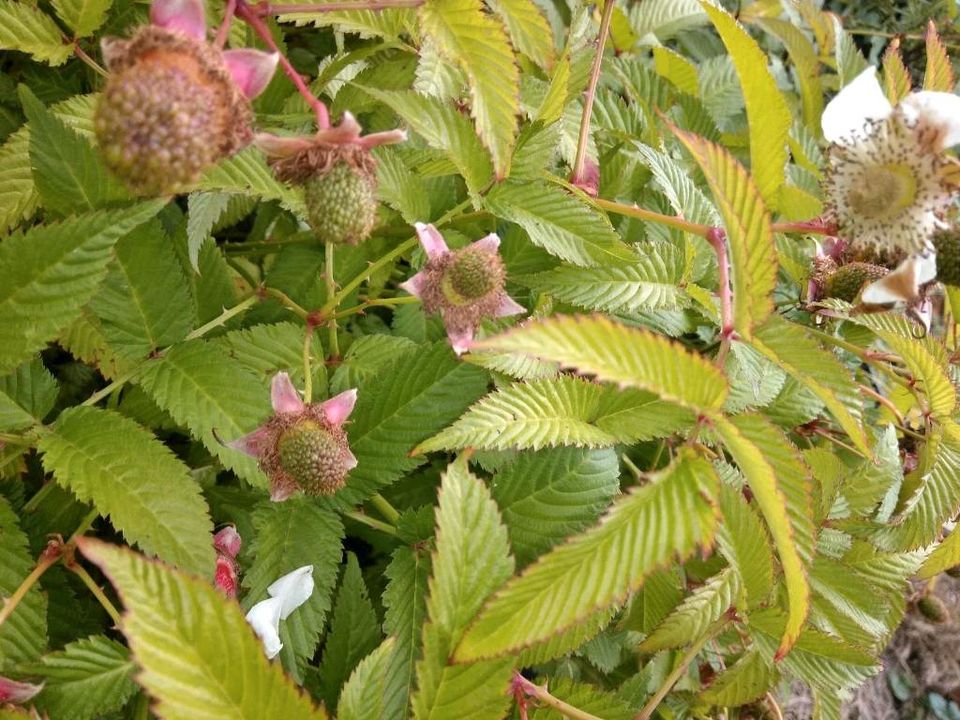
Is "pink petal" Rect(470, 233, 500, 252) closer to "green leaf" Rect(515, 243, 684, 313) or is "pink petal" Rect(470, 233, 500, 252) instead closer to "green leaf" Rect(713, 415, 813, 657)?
"green leaf" Rect(515, 243, 684, 313)

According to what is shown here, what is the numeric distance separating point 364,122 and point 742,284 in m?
0.72

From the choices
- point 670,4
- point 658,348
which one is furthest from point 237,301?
point 670,4

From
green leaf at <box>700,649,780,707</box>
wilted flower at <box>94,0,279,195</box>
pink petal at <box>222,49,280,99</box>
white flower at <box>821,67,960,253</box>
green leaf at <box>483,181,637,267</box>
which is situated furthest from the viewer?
green leaf at <box>700,649,780,707</box>

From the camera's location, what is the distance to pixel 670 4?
1585mm

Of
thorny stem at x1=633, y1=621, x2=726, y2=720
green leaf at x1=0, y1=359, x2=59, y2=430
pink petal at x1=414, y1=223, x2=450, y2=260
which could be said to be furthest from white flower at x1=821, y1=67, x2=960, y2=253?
green leaf at x1=0, y1=359, x2=59, y2=430

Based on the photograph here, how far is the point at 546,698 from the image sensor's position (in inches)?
34.4

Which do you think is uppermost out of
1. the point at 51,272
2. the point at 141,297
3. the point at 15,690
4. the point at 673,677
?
the point at 51,272

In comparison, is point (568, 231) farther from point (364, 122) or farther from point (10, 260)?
point (10, 260)

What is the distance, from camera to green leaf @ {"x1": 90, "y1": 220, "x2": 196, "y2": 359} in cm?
90

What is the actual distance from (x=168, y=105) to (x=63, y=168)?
328mm

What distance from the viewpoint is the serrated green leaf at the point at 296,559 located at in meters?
0.91

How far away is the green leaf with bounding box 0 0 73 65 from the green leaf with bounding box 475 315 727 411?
2.35ft

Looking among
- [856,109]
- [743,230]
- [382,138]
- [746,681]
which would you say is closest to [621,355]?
[743,230]

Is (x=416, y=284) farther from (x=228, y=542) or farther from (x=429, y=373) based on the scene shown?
(x=228, y=542)
